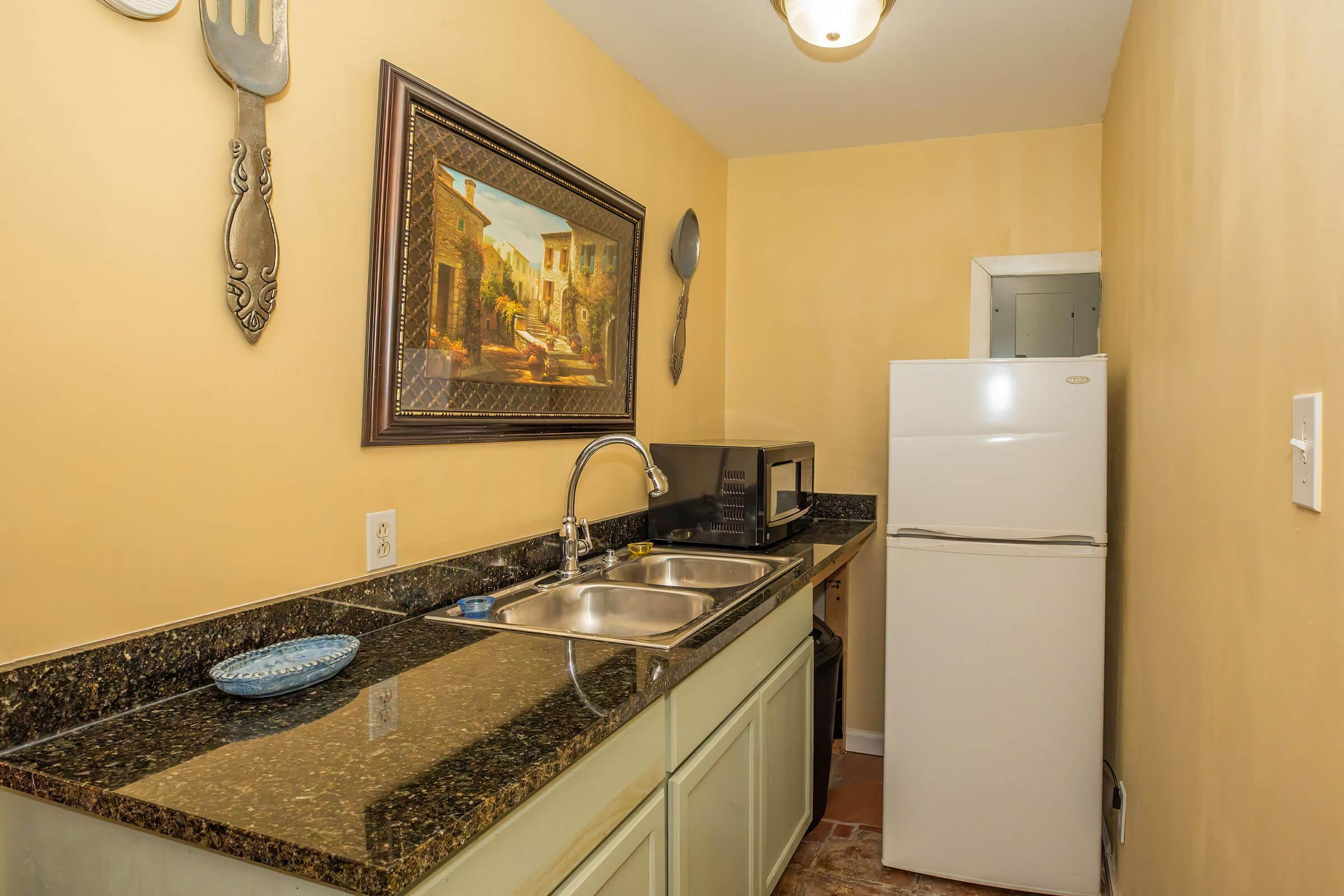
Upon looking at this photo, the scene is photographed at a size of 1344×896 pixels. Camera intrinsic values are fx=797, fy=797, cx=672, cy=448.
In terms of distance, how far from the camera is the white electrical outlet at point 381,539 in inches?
62.7

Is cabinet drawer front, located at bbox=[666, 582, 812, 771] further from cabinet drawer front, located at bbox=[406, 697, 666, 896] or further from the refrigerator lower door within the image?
the refrigerator lower door

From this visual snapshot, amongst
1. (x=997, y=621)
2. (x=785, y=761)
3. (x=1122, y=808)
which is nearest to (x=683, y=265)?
(x=997, y=621)

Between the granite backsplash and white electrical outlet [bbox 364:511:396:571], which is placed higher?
white electrical outlet [bbox 364:511:396:571]

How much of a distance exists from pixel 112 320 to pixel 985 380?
2110 millimetres

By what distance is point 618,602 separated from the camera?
79.4 inches

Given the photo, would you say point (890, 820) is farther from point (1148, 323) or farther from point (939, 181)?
point (939, 181)

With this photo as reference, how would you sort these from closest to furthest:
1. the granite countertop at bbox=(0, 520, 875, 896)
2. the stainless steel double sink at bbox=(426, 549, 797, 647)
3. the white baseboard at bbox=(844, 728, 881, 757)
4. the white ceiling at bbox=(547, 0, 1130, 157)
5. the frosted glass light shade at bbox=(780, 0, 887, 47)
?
the granite countertop at bbox=(0, 520, 875, 896) → the stainless steel double sink at bbox=(426, 549, 797, 647) → the frosted glass light shade at bbox=(780, 0, 887, 47) → the white ceiling at bbox=(547, 0, 1130, 157) → the white baseboard at bbox=(844, 728, 881, 757)

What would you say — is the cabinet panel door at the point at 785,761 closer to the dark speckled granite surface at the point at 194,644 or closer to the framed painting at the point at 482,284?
the dark speckled granite surface at the point at 194,644

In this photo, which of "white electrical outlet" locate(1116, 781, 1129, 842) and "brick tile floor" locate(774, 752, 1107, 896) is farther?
"brick tile floor" locate(774, 752, 1107, 896)

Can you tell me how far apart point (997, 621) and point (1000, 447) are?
51 centimetres

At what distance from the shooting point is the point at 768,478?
2.55 metres

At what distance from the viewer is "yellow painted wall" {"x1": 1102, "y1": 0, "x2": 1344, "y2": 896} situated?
2.68 feet

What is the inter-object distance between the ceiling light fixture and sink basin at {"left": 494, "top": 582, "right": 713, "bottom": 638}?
143cm

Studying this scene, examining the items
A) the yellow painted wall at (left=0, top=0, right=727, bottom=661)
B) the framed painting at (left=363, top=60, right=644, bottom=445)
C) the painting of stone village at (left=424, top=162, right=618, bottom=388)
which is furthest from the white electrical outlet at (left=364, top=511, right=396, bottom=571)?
the painting of stone village at (left=424, top=162, right=618, bottom=388)
